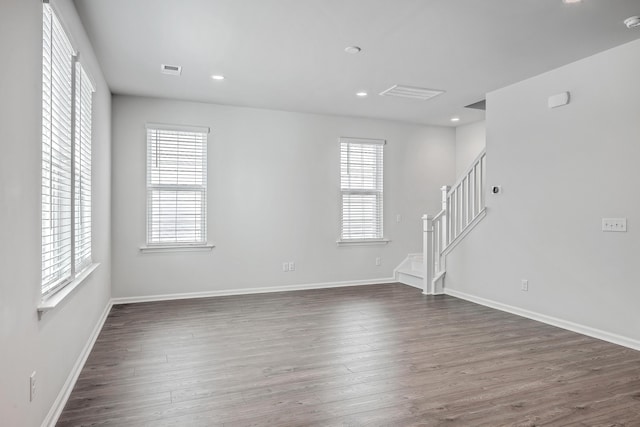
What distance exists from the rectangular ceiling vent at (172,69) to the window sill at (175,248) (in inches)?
89.2

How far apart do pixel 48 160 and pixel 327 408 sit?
2.21 metres

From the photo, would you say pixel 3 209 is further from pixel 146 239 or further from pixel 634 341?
pixel 634 341

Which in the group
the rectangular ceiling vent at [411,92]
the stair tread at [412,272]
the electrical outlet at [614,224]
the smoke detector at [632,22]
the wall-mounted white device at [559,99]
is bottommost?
the stair tread at [412,272]

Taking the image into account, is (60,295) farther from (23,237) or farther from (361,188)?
(361,188)

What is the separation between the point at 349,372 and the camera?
2986 mm

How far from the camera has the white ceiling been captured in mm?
2996

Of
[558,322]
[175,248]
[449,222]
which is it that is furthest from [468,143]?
[175,248]

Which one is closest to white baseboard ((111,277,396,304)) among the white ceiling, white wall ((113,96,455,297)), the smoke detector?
white wall ((113,96,455,297))

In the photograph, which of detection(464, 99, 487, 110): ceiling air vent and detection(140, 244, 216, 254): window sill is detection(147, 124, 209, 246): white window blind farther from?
detection(464, 99, 487, 110): ceiling air vent

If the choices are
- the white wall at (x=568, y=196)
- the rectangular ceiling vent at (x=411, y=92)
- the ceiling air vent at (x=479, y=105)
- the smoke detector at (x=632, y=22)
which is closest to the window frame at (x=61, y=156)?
the rectangular ceiling vent at (x=411, y=92)

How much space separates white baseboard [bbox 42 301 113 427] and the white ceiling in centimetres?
265

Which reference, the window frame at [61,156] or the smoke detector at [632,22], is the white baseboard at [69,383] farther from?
the smoke detector at [632,22]

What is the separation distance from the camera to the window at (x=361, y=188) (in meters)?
6.47

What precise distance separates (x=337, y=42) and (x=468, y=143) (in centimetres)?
417
